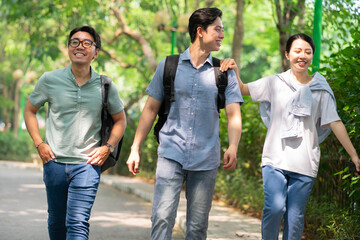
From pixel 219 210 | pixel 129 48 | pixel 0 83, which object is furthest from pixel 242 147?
pixel 0 83

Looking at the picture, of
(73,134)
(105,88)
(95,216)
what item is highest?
(105,88)

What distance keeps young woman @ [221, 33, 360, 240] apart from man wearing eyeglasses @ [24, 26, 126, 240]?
1.28 metres

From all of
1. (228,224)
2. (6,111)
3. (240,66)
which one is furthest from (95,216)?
(6,111)

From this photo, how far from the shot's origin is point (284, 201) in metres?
4.45

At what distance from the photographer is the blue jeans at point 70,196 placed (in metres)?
4.43

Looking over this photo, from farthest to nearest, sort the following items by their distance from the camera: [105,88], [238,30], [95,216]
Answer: [238,30] < [95,216] < [105,88]

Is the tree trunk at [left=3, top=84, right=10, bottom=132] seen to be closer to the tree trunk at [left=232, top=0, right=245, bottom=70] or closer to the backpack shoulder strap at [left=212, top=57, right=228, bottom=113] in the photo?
the tree trunk at [left=232, top=0, right=245, bottom=70]

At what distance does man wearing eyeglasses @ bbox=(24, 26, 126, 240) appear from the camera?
4547 millimetres

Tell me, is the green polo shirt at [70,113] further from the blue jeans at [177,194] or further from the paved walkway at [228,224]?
the paved walkway at [228,224]

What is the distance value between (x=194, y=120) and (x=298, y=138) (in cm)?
90

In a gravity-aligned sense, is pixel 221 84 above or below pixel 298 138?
above

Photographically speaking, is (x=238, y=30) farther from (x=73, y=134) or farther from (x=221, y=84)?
(x=221, y=84)

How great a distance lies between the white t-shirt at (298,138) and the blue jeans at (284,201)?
0.07 metres

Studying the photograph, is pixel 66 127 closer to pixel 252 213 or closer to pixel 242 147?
pixel 252 213
